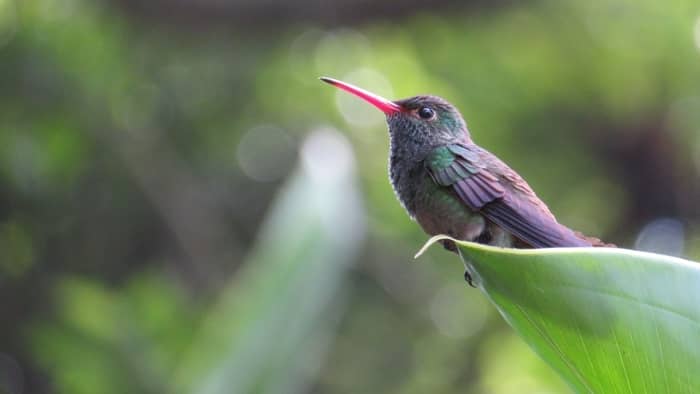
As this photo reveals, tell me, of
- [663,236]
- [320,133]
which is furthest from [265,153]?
[663,236]

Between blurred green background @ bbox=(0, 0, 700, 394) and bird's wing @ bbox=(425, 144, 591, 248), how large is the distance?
86.5 inches

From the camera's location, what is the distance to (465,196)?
170 centimetres

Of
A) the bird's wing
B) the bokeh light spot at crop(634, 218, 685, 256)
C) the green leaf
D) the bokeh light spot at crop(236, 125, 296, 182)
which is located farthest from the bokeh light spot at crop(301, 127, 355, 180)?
the bokeh light spot at crop(634, 218, 685, 256)

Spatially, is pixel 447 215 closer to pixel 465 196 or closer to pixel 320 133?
pixel 465 196

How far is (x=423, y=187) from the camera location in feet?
5.95

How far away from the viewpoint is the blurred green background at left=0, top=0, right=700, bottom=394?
184 inches

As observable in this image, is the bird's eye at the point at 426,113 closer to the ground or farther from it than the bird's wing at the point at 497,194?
farther from it

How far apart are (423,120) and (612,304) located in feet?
3.70

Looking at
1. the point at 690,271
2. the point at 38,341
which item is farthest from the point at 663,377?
the point at 38,341

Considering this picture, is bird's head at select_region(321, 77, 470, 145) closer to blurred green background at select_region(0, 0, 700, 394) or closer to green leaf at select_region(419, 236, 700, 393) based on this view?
green leaf at select_region(419, 236, 700, 393)

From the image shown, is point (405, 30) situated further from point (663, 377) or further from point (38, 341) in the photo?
point (663, 377)

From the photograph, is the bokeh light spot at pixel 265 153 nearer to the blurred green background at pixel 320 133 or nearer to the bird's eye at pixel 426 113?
the blurred green background at pixel 320 133

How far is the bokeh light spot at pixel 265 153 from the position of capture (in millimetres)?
5406

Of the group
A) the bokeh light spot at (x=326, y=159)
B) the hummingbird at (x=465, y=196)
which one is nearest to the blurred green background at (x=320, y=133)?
the bokeh light spot at (x=326, y=159)
